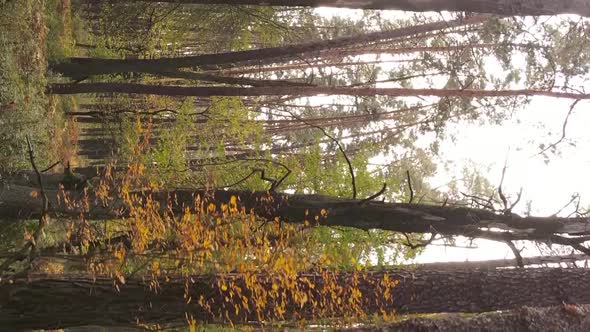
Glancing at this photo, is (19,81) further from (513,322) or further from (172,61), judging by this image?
(513,322)

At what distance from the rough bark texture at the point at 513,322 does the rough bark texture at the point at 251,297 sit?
1.24 meters

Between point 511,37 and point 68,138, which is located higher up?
point 511,37

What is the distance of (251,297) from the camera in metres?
6.68

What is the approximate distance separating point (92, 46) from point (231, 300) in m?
10.2

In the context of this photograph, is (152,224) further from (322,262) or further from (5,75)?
(5,75)

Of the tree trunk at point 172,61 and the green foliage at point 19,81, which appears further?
the tree trunk at point 172,61

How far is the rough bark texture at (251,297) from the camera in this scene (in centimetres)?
635

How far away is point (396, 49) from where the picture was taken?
16906 millimetres

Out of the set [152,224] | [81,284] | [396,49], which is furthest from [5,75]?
[396,49]

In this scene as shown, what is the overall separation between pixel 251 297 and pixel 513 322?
9.43 ft

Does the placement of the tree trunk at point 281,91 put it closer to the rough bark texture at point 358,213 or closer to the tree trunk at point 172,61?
the tree trunk at point 172,61

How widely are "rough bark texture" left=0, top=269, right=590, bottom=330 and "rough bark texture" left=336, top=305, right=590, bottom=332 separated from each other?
1.24 m

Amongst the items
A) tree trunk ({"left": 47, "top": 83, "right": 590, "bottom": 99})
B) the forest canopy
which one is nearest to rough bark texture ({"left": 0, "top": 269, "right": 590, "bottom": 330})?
the forest canopy

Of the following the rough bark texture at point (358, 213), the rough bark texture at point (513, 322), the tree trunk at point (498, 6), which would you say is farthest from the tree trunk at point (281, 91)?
the rough bark texture at point (513, 322)
